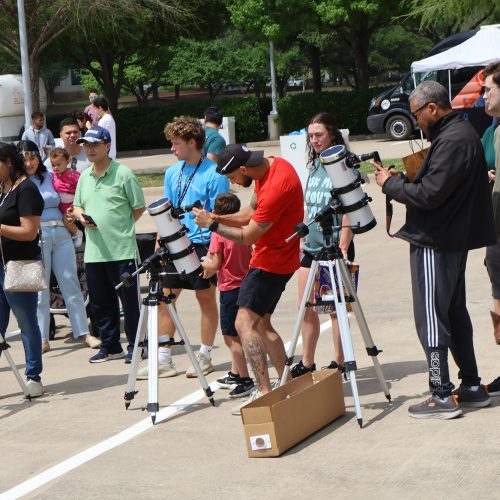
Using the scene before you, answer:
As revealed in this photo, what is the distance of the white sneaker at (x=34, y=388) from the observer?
8109 millimetres

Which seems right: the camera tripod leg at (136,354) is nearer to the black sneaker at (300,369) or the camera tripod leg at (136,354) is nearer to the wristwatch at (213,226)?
the wristwatch at (213,226)

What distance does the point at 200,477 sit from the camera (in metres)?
5.85

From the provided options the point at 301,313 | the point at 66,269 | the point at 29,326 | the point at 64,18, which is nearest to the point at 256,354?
the point at 301,313

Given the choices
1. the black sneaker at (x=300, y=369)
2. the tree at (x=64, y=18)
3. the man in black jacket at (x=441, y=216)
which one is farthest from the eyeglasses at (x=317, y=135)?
the tree at (x=64, y=18)

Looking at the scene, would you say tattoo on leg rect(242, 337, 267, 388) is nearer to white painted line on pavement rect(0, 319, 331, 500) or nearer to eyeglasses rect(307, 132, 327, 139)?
white painted line on pavement rect(0, 319, 331, 500)

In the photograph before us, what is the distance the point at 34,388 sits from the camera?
320 inches

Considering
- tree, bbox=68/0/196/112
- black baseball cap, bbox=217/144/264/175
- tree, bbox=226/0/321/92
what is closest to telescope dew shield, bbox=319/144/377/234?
black baseball cap, bbox=217/144/264/175

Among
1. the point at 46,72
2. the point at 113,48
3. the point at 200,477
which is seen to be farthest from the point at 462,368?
the point at 46,72

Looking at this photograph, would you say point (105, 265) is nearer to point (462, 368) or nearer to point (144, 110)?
point (462, 368)

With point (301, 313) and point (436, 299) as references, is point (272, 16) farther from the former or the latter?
point (436, 299)

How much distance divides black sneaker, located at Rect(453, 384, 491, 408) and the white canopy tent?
18.6m

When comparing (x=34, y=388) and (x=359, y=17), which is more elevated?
(x=359, y=17)

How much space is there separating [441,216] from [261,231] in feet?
3.77

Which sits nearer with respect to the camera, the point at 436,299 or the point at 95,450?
the point at 436,299
